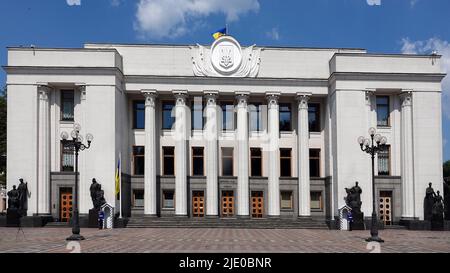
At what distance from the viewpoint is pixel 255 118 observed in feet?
136

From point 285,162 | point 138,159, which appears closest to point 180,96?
point 138,159

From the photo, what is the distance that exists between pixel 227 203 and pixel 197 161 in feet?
13.3

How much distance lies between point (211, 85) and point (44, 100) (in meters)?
12.2

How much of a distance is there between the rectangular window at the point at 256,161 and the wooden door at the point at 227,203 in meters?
2.52

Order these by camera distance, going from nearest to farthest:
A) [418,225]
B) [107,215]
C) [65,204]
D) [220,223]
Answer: [107,215], [418,225], [220,223], [65,204]

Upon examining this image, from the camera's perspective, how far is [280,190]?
41031 millimetres

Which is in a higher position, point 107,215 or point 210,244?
point 210,244

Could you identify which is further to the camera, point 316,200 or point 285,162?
point 285,162

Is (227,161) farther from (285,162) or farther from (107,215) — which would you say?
(107,215)

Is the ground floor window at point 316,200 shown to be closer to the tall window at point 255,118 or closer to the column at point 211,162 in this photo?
the tall window at point 255,118

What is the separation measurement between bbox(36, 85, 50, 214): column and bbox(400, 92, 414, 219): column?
1018 inches

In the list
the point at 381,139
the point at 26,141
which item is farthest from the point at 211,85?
the point at 381,139
